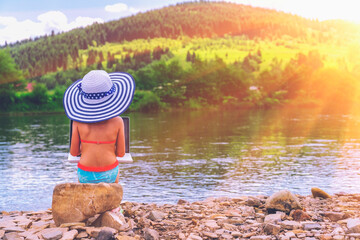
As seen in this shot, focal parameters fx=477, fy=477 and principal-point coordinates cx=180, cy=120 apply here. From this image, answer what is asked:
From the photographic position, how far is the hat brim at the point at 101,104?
8.41 m

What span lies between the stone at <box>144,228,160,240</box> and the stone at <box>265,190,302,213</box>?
3013 millimetres

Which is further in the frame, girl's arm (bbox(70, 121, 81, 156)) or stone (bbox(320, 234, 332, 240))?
girl's arm (bbox(70, 121, 81, 156))

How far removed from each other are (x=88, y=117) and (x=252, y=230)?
3661 millimetres

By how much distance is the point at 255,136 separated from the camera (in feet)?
129

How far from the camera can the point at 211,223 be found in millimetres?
9250

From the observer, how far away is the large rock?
8.32 metres

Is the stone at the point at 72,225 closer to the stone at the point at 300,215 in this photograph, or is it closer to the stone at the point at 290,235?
the stone at the point at 290,235

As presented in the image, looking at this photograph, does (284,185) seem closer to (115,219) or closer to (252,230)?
(252,230)

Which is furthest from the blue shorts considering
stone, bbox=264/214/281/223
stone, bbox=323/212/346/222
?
stone, bbox=323/212/346/222

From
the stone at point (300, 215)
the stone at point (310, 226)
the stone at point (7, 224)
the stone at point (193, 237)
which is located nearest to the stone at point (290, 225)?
the stone at point (310, 226)

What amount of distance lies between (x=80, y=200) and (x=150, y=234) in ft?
4.47

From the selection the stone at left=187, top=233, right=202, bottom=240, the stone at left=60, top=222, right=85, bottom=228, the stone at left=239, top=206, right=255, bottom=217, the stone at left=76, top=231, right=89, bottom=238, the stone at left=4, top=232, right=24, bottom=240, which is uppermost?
the stone at left=60, top=222, right=85, bottom=228

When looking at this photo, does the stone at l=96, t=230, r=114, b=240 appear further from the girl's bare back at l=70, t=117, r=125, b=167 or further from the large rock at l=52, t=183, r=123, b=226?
the girl's bare back at l=70, t=117, r=125, b=167

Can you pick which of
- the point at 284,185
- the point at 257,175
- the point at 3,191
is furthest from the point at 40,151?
the point at 284,185
